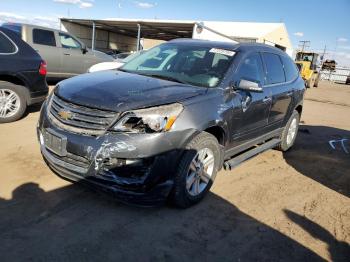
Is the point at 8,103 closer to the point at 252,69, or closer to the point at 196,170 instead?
the point at 196,170

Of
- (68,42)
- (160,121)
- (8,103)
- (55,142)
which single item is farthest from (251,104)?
(68,42)

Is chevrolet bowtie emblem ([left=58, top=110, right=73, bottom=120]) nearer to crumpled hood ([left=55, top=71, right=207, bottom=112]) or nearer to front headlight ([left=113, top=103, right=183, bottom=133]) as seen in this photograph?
crumpled hood ([left=55, top=71, right=207, bottom=112])

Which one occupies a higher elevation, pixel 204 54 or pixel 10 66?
pixel 204 54

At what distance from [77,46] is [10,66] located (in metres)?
5.79

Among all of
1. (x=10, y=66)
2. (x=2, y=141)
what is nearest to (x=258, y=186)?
(x=2, y=141)

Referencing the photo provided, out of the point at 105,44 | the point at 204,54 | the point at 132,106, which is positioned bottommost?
the point at 105,44

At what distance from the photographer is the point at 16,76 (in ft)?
21.1

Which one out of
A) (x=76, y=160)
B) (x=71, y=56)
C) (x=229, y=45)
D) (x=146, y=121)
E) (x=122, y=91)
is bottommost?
(x=71, y=56)

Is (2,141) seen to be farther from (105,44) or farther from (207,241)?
(105,44)

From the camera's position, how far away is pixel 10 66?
6352 millimetres

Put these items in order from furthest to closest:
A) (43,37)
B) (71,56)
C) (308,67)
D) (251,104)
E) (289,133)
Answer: (308,67), (71,56), (43,37), (289,133), (251,104)

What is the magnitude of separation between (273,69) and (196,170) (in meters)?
2.54

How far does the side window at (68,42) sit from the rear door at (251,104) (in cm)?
803

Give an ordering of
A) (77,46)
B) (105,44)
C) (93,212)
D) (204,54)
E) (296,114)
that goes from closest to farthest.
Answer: (93,212) < (204,54) < (296,114) < (77,46) < (105,44)
